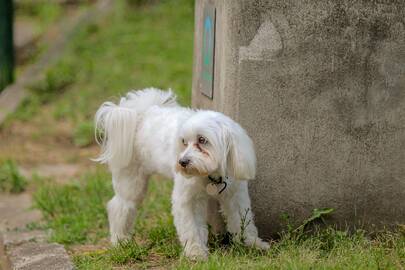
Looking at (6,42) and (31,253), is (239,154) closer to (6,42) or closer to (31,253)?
(31,253)

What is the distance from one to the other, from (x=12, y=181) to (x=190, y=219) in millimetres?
3434

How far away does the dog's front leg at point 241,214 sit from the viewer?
5570mm

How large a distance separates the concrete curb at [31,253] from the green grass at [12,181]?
1430 mm

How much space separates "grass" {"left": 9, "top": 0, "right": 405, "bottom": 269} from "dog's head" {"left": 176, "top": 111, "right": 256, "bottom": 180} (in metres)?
0.53

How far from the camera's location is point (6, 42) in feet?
40.5

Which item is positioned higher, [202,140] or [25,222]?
[202,140]

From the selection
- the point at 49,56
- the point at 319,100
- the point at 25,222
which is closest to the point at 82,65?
the point at 49,56

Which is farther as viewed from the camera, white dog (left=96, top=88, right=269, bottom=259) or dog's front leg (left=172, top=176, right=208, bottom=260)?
dog's front leg (left=172, top=176, right=208, bottom=260)

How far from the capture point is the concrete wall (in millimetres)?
5598

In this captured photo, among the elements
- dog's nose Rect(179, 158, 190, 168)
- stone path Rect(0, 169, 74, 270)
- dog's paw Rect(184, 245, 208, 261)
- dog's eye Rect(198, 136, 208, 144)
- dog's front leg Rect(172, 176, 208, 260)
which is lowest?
stone path Rect(0, 169, 74, 270)

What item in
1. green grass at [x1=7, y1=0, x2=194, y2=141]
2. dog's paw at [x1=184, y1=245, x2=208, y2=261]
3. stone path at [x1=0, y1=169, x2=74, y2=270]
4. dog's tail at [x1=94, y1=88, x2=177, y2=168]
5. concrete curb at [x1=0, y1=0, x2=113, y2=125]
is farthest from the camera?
concrete curb at [x1=0, y1=0, x2=113, y2=125]

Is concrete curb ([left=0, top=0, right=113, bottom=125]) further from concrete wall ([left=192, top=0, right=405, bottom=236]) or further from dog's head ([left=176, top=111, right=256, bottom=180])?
dog's head ([left=176, top=111, right=256, bottom=180])

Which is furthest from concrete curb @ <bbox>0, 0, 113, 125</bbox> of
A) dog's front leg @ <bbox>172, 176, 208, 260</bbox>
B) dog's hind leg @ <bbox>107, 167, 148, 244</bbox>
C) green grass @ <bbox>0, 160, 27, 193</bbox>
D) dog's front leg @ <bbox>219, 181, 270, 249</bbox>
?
dog's front leg @ <bbox>219, 181, 270, 249</bbox>

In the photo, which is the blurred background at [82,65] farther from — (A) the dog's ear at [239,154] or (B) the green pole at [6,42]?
(A) the dog's ear at [239,154]
